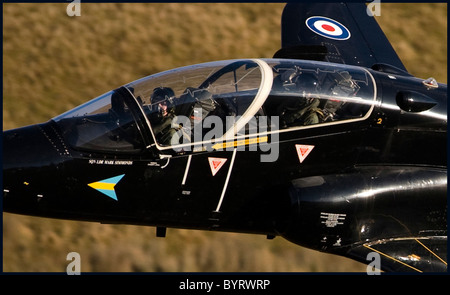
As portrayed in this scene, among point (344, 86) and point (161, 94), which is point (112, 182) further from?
point (344, 86)

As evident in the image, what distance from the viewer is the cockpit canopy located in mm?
9141

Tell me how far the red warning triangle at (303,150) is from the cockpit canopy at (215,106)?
0.25m

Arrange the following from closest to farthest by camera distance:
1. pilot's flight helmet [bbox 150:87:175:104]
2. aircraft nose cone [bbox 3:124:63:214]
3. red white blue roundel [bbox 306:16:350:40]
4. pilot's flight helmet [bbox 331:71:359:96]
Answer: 1. aircraft nose cone [bbox 3:124:63:214]
2. pilot's flight helmet [bbox 150:87:175:104]
3. pilot's flight helmet [bbox 331:71:359:96]
4. red white blue roundel [bbox 306:16:350:40]

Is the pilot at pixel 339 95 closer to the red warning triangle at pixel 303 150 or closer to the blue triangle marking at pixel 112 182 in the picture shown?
the red warning triangle at pixel 303 150

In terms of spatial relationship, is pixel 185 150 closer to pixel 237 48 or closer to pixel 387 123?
pixel 387 123

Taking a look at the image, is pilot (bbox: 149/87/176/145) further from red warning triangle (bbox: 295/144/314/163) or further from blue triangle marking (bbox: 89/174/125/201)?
red warning triangle (bbox: 295/144/314/163)

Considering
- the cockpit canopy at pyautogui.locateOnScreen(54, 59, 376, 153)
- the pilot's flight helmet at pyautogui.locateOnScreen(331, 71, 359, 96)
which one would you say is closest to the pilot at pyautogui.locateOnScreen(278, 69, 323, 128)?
the cockpit canopy at pyautogui.locateOnScreen(54, 59, 376, 153)

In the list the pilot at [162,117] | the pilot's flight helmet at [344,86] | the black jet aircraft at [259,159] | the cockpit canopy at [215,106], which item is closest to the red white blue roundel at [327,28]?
the black jet aircraft at [259,159]

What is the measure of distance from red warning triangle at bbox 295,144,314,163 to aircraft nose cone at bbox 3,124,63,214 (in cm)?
286

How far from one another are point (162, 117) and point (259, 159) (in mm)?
1270

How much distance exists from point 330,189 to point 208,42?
1016 cm

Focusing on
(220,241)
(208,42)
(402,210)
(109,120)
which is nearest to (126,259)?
(220,241)

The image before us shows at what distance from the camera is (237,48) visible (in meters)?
18.9

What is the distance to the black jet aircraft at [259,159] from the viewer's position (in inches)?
355
